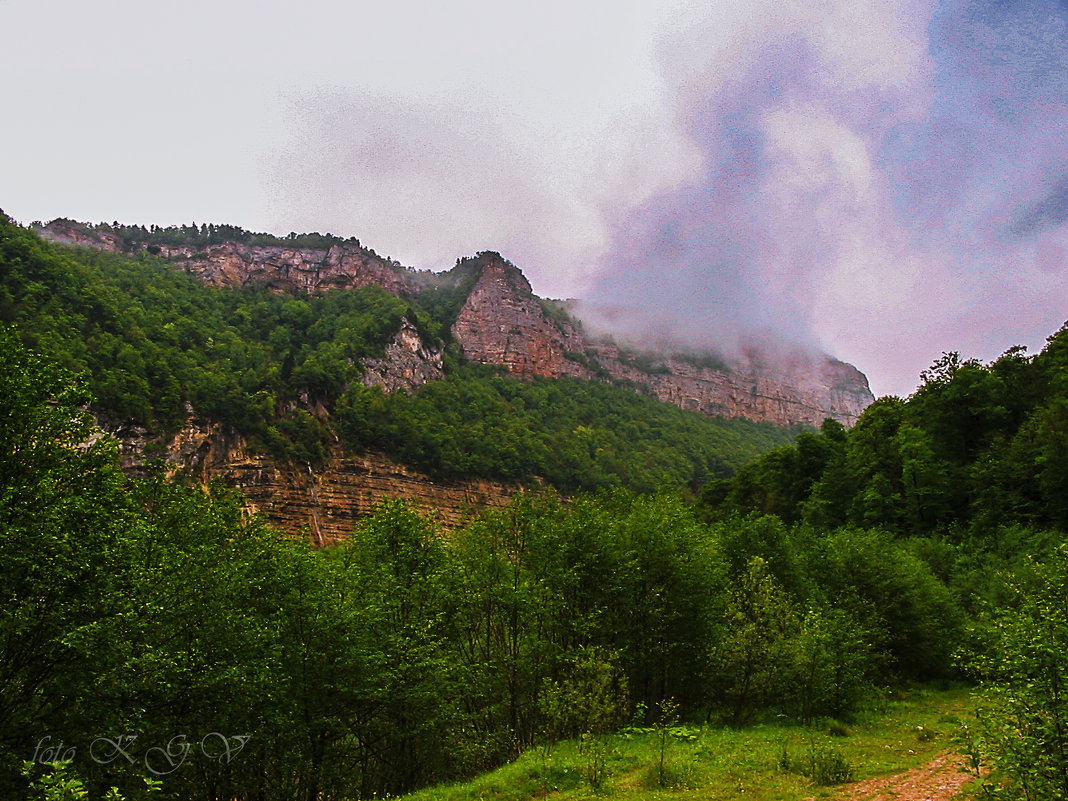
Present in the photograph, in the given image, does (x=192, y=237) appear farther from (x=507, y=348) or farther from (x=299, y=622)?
→ (x=299, y=622)

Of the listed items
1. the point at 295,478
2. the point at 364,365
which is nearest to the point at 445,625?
the point at 295,478

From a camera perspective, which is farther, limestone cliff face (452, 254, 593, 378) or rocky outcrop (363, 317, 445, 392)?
limestone cliff face (452, 254, 593, 378)

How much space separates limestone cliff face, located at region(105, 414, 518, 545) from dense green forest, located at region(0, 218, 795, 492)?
2.17 metres

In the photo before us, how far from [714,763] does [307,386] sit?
92.7m

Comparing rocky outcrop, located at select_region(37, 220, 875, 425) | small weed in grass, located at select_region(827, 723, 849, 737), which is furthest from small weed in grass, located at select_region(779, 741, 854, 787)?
rocky outcrop, located at select_region(37, 220, 875, 425)

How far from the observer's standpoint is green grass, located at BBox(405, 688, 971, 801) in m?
15.6

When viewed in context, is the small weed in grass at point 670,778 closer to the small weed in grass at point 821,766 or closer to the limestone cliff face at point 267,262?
the small weed in grass at point 821,766

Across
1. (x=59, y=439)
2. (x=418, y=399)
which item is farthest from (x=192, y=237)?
(x=59, y=439)

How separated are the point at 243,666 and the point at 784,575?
2799cm

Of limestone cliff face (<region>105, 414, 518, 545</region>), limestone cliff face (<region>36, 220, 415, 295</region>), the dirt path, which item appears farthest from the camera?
limestone cliff face (<region>36, 220, 415, 295</region>)

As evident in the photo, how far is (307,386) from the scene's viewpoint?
99.5 metres

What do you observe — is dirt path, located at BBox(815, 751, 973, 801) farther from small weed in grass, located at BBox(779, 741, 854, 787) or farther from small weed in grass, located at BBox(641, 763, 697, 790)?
small weed in grass, located at BBox(641, 763, 697, 790)

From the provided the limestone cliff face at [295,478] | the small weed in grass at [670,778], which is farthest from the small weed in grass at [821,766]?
the limestone cliff face at [295,478]

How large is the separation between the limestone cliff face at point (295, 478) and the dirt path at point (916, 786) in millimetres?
57409
